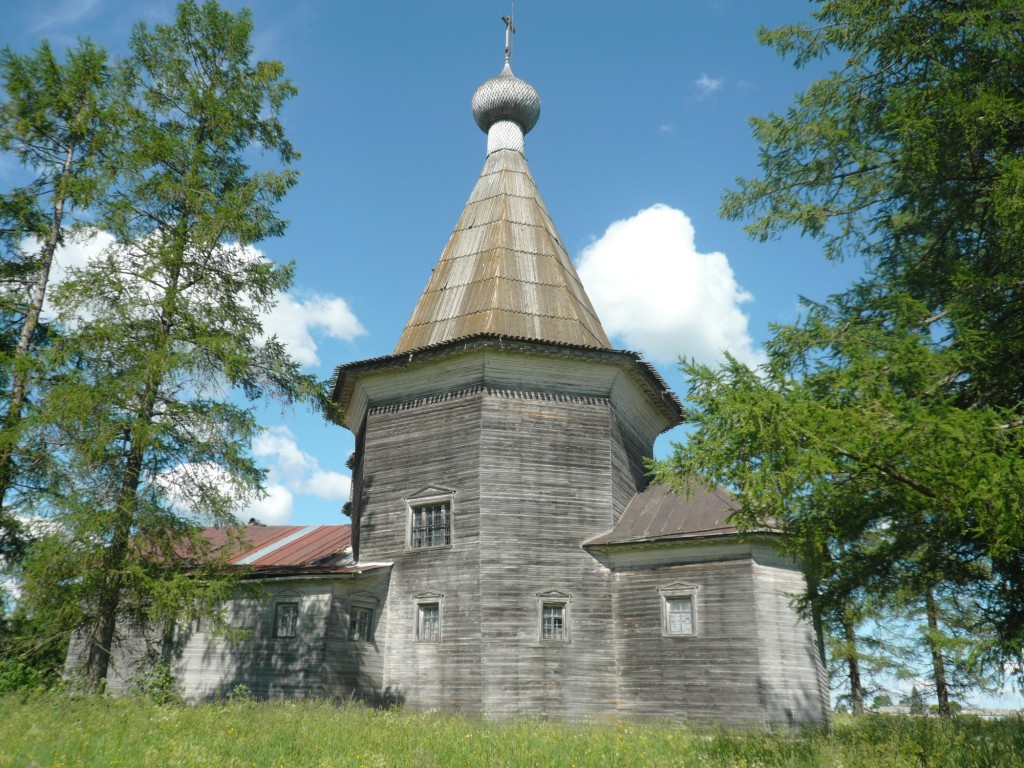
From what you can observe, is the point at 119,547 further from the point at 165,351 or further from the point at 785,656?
the point at 785,656

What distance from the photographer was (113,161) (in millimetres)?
12445

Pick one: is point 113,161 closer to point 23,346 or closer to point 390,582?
point 23,346

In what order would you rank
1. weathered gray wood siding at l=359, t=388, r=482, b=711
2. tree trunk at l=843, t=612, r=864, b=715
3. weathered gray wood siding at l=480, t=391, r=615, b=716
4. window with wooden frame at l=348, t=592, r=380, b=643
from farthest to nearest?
tree trunk at l=843, t=612, r=864, b=715 < window with wooden frame at l=348, t=592, r=380, b=643 < weathered gray wood siding at l=359, t=388, r=482, b=711 < weathered gray wood siding at l=480, t=391, r=615, b=716

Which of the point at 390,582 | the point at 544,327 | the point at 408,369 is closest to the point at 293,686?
the point at 390,582

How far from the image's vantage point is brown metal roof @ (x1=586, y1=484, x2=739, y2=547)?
15.1 metres

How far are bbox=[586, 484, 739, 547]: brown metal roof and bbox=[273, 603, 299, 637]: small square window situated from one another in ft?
20.9

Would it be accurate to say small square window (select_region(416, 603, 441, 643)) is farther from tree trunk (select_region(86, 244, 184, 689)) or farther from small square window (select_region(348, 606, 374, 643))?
tree trunk (select_region(86, 244, 184, 689))

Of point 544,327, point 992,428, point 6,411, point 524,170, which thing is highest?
point 524,170

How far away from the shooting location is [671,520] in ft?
52.3

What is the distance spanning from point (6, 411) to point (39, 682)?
4421 millimetres

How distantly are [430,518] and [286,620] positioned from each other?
3.68m

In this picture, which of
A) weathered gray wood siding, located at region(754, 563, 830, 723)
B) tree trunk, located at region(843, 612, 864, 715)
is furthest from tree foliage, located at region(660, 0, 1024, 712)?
tree trunk, located at region(843, 612, 864, 715)

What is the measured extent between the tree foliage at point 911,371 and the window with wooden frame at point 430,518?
27.1 ft

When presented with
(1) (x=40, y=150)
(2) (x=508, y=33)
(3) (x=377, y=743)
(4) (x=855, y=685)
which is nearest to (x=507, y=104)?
(2) (x=508, y=33)
